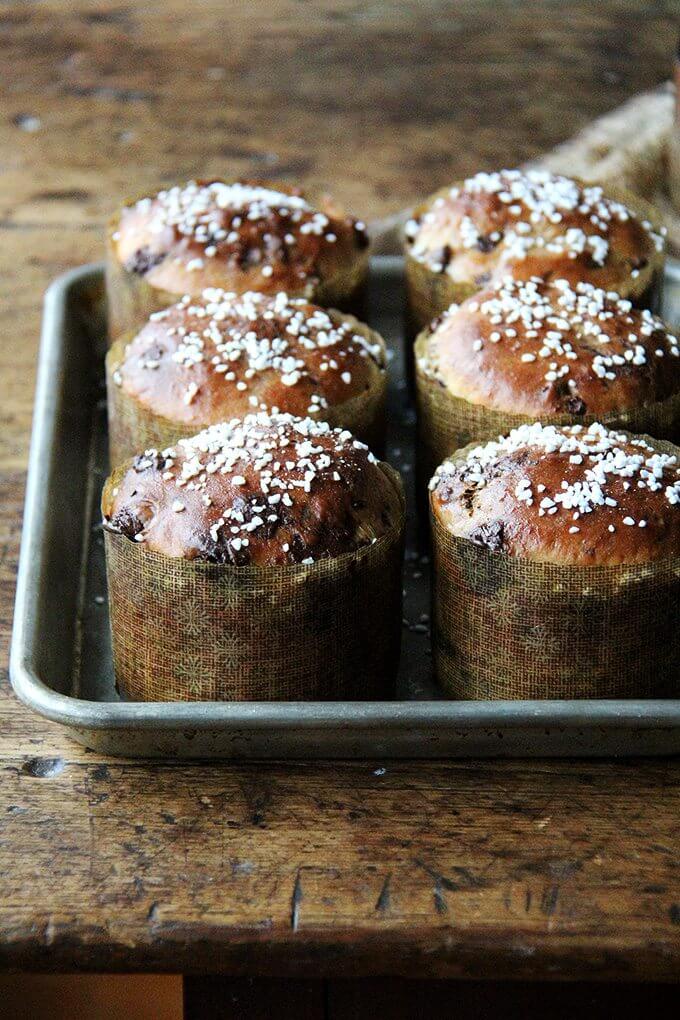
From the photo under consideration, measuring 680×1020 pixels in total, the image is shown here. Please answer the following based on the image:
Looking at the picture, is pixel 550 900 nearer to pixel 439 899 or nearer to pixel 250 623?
pixel 439 899

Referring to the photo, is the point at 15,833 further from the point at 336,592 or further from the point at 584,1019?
the point at 584,1019

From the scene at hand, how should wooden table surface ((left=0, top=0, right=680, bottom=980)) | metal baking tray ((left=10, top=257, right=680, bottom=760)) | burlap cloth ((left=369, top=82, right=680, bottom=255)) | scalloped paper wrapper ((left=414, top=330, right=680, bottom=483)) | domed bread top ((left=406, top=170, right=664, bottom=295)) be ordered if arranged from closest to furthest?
wooden table surface ((left=0, top=0, right=680, bottom=980)), metal baking tray ((left=10, top=257, right=680, bottom=760)), scalloped paper wrapper ((left=414, top=330, right=680, bottom=483)), domed bread top ((left=406, top=170, right=664, bottom=295)), burlap cloth ((left=369, top=82, right=680, bottom=255))

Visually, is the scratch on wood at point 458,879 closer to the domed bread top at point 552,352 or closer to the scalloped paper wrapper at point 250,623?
the scalloped paper wrapper at point 250,623

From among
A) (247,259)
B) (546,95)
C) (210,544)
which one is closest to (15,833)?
(210,544)

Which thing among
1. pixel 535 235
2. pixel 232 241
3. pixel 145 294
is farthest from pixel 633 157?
pixel 145 294

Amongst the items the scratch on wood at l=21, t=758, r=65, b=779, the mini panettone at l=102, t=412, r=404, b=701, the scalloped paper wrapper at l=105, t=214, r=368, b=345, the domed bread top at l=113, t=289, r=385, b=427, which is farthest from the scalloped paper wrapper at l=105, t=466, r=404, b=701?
the scalloped paper wrapper at l=105, t=214, r=368, b=345

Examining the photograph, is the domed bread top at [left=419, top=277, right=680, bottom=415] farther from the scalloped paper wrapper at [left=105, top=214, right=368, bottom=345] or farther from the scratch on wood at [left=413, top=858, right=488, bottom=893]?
the scratch on wood at [left=413, top=858, right=488, bottom=893]

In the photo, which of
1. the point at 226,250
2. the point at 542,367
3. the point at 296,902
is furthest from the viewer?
the point at 226,250
